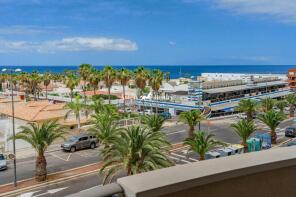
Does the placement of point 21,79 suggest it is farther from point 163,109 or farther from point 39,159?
point 39,159

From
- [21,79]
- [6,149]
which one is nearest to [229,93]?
[6,149]

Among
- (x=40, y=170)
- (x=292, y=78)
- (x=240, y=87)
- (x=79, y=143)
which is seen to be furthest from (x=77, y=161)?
(x=292, y=78)

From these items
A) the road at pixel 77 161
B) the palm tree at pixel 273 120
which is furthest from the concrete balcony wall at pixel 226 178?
the palm tree at pixel 273 120

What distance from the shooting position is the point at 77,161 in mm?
36531

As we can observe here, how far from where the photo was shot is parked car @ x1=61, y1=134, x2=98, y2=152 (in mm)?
40906

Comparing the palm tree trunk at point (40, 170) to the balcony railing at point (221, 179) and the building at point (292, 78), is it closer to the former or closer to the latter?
the balcony railing at point (221, 179)

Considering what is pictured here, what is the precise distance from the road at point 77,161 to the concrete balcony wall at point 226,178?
929 inches

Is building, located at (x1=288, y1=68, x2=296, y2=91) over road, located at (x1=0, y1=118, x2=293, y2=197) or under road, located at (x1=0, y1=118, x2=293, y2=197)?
over

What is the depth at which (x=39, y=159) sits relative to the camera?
100ft

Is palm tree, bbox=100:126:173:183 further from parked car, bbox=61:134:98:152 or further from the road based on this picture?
parked car, bbox=61:134:98:152

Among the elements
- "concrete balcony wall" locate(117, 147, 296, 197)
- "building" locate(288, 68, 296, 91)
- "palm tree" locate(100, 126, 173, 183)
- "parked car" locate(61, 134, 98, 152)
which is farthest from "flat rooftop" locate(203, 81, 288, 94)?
"concrete balcony wall" locate(117, 147, 296, 197)

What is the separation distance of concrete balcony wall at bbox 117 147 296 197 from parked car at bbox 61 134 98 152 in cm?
3778

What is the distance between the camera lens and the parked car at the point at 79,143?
40.9m

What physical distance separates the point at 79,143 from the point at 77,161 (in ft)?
16.9
